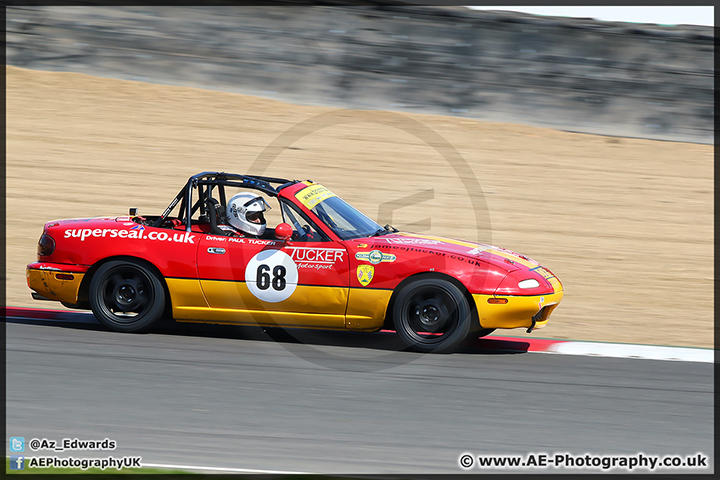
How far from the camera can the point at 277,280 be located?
6.87 metres

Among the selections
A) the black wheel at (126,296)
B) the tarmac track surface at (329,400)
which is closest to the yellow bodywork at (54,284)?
the black wheel at (126,296)

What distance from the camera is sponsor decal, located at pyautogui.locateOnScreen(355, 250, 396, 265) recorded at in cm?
684

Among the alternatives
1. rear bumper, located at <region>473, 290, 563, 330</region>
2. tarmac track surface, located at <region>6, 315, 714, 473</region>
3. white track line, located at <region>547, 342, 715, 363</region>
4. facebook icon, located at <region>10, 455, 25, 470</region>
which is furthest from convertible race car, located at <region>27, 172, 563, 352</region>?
facebook icon, located at <region>10, 455, 25, 470</region>

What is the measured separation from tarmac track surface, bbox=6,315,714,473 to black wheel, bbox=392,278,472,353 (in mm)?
162

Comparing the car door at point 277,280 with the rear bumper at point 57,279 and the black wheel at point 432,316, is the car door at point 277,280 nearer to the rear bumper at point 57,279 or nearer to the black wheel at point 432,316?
the black wheel at point 432,316

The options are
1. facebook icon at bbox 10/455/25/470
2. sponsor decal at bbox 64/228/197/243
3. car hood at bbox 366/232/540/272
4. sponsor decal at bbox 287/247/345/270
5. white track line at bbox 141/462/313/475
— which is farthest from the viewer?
sponsor decal at bbox 64/228/197/243

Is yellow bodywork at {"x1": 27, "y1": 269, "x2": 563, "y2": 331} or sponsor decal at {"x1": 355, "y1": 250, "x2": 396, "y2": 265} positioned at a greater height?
sponsor decal at {"x1": 355, "y1": 250, "x2": 396, "y2": 265}

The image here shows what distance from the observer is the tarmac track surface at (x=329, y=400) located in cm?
486

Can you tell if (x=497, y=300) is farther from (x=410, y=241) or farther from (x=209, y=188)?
(x=209, y=188)

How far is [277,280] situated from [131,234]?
1.44 metres

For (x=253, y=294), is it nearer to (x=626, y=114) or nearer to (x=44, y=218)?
(x=44, y=218)

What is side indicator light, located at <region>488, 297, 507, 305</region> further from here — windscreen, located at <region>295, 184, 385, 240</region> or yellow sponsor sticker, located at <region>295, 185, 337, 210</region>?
yellow sponsor sticker, located at <region>295, 185, 337, 210</region>

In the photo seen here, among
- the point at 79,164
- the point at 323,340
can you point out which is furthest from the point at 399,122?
the point at 323,340

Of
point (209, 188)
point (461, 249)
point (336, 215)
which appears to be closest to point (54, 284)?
point (209, 188)
